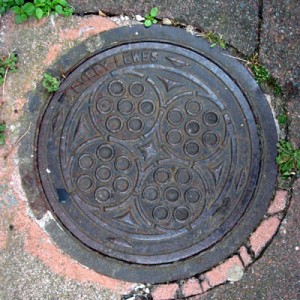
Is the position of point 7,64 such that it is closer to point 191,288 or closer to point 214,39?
point 214,39

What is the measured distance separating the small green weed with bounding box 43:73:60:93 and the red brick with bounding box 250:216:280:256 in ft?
4.39

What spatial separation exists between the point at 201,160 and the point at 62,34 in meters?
1.03

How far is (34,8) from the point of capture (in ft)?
8.87

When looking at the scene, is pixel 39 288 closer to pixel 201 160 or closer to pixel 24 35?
pixel 201 160

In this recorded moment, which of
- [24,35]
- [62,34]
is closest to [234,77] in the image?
[62,34]

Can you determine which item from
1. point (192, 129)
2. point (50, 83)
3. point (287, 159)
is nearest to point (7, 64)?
point (50, 83)

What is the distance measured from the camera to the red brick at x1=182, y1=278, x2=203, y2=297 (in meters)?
2.73

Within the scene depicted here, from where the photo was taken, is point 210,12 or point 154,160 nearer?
point 154,160

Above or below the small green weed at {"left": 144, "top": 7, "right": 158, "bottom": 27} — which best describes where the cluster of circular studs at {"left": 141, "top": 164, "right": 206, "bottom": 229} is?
below

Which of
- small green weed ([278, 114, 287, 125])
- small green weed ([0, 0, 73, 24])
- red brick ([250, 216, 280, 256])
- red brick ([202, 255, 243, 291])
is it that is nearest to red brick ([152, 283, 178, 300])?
red brick ([202, 255, 243, 291])

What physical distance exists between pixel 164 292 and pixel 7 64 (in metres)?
1.50

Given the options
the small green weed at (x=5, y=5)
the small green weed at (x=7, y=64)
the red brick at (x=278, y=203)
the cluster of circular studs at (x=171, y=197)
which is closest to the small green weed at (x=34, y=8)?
the small green weed at (x=5, y=5)

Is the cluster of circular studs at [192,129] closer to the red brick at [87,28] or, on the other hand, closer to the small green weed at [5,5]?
the red brick at [87,28]

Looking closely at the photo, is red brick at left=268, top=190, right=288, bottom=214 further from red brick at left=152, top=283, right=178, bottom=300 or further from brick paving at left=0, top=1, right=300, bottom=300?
red brick at left=152, top=283, right=178, bottom=300
